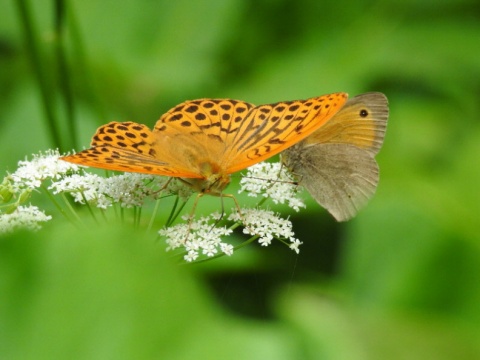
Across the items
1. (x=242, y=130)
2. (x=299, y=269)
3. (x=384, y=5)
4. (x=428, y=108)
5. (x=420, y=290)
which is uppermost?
(x=384, y=5)

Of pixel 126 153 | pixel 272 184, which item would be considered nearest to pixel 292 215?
pixel 272 184

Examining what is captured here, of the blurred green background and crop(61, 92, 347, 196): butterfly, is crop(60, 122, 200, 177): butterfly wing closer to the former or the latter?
crop(61, 92, 347, 196): butterfly

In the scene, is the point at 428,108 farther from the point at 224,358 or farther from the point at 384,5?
the point at 224,358

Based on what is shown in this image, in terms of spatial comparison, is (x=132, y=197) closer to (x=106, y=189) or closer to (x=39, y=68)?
(x=106, y=189)

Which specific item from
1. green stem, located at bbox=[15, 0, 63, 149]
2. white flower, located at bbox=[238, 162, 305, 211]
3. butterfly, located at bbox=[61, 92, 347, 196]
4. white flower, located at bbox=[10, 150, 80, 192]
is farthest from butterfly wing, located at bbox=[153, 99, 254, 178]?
green stem, located at bbox=[15, 0, 63, 149]

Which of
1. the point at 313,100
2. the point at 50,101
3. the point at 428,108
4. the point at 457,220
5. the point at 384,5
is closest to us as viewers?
the point at 313,100

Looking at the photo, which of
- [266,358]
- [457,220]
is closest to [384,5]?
[457,220]
